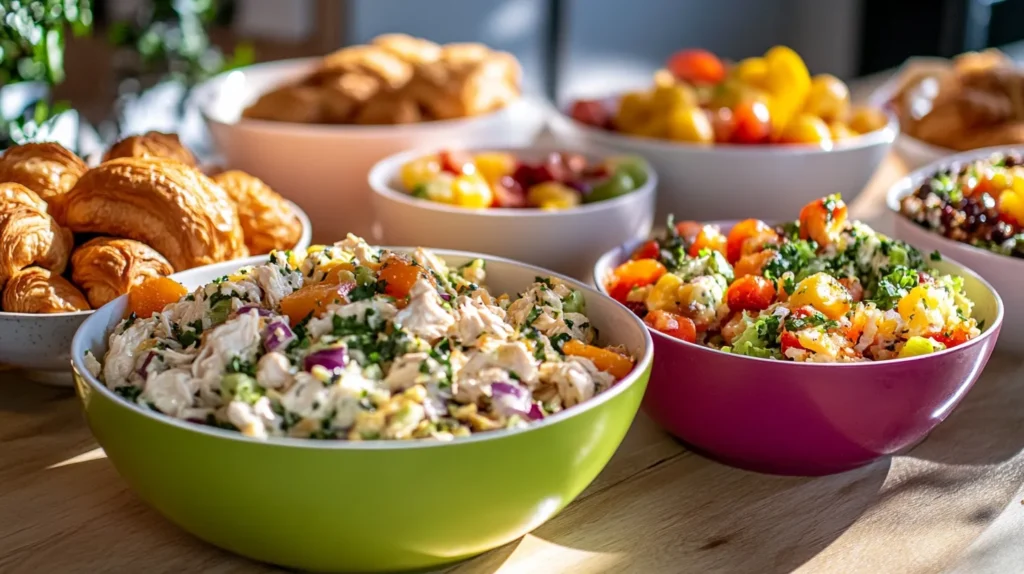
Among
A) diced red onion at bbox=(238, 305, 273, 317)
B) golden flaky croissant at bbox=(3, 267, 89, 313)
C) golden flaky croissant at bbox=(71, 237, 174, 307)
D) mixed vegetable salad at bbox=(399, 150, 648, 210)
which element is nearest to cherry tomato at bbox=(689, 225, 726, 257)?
mixed vegetable salad at bbox=(399, 150, 648, 210)

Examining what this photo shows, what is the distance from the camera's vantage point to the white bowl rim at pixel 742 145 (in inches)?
84.7

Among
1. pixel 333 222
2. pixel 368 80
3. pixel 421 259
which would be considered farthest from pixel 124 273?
pixel 368 80

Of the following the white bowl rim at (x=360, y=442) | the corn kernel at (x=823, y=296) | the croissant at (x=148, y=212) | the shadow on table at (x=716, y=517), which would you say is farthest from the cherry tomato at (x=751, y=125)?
the croissant at (x=148, y=212)

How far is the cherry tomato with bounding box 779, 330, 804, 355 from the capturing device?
1347mm

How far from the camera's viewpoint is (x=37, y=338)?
1.44 m

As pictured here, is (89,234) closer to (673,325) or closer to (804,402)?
(673,325)

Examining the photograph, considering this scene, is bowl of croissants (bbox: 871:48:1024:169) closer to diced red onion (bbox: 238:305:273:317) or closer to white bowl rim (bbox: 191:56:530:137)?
white bowl rim (bbox: 191:56:530:137)

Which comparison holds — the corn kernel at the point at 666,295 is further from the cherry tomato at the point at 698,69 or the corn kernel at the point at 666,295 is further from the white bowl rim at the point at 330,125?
the cherry tomato at the point at 698,69

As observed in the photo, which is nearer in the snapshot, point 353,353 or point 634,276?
point 353,353

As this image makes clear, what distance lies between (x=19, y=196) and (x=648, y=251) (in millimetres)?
948

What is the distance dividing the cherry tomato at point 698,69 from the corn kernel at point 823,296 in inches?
51.3

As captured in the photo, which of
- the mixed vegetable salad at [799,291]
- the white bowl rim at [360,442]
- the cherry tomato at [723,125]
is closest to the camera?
the white bowl rim at [360,442]

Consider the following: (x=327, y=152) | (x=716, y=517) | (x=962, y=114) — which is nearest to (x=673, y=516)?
(x=716, y=517)

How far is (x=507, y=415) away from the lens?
3.73 feet
